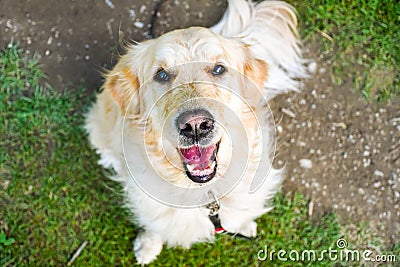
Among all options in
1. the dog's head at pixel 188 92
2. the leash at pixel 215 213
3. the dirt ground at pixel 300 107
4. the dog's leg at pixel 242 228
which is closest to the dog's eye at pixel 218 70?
the dog's head at pixel 188 92

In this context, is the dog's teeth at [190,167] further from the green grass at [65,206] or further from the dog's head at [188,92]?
the green grass at [65,206]

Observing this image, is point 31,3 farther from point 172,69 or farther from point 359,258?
point 359,258

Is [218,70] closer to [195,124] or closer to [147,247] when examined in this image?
[195,124]

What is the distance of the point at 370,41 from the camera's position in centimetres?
373

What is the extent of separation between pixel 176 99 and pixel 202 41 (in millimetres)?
352

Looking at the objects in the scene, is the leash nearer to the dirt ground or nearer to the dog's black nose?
the dog's black nose

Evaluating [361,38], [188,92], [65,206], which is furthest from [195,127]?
[361,38]

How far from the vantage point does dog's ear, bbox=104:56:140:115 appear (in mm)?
2627

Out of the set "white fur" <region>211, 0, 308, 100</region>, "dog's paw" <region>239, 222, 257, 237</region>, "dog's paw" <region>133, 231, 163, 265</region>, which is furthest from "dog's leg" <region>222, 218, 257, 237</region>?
"white fur" <region>211, 0, 308, 100</region>

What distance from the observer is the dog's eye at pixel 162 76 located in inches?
94.9

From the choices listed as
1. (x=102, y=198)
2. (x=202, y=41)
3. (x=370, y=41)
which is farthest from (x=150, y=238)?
(x=370, y=41)

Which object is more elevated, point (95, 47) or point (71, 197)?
point (95, 47)

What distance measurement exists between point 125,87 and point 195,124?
0.68 m

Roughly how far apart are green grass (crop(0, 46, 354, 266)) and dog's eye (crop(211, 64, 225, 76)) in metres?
1.35
